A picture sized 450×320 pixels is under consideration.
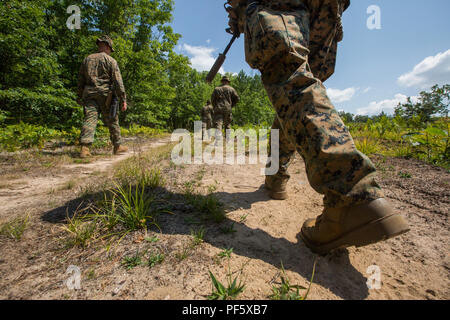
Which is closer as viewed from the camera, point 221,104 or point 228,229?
point 228,229

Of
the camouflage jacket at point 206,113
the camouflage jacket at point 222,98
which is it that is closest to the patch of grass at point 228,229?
the camouflage jacket at point 222,98

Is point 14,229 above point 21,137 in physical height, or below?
below

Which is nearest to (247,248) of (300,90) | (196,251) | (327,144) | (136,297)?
(196,251)

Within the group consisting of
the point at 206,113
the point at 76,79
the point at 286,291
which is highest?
the point at 76,79

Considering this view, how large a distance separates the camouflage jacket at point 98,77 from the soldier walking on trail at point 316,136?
3.63m

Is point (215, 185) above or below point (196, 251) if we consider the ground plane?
A: above

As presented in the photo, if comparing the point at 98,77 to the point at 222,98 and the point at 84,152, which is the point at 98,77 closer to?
the point at 84,152

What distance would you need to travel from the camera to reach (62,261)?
0.85 meters

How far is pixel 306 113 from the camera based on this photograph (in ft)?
2.65

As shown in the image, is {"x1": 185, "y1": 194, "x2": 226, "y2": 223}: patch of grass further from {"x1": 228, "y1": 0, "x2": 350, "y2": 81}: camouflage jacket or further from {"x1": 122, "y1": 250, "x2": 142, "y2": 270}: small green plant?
{"x1": 228, "y1": 0, "x2": 350, "y2": 81}: camouflage jacket

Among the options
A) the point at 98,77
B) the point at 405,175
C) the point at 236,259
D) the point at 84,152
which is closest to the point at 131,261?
the point at 236,259

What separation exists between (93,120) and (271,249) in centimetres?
409
